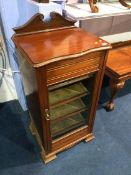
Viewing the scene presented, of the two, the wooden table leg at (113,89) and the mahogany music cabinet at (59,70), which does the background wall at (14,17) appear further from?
the wooden table leg at (113,89)

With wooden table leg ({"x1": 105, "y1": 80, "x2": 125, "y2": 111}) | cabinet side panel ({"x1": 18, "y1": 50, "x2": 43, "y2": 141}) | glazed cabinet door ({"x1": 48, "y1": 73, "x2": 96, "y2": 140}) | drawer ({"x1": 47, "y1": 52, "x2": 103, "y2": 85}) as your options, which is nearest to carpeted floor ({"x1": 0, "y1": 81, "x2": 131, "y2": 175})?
wooden table leg ({"x1": 105, "y1": 80, "x2": 125, "y2": 111})

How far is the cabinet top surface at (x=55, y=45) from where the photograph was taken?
2.42 feet

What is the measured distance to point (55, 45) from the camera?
834 millimetres

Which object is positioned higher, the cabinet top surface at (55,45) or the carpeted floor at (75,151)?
the cabinet top surface at (55,45)

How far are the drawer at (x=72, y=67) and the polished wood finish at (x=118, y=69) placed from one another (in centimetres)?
50

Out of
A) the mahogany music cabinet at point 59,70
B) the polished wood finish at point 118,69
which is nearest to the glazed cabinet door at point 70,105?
the mahogany music cabinet at point 59,70

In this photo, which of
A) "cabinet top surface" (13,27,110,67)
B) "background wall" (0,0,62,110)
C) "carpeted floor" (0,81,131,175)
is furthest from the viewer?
"carpeted floor" (0,81,131,175)

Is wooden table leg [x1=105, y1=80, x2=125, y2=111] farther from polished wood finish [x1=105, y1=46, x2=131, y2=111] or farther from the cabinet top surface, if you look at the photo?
the cabinet top surface

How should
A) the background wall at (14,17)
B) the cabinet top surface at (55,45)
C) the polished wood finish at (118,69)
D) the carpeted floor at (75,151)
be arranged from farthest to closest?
the polished wood finish at (118,69) < the carpeted floor at (75,151) < the background wall at (14,17) < the cabinet top surface at (55,45)

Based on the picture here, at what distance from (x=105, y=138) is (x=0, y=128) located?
0.89m

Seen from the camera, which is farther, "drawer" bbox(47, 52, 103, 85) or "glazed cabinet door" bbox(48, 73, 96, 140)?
"glazed cabinet door" bbox(48, 73, 96, 140)

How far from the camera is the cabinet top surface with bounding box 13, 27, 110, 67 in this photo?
29.1 inches

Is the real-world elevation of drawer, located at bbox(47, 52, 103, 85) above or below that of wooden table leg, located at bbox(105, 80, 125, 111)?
above

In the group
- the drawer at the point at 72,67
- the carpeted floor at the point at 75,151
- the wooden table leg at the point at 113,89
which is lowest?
the carpeted floor at the point at 75,151
